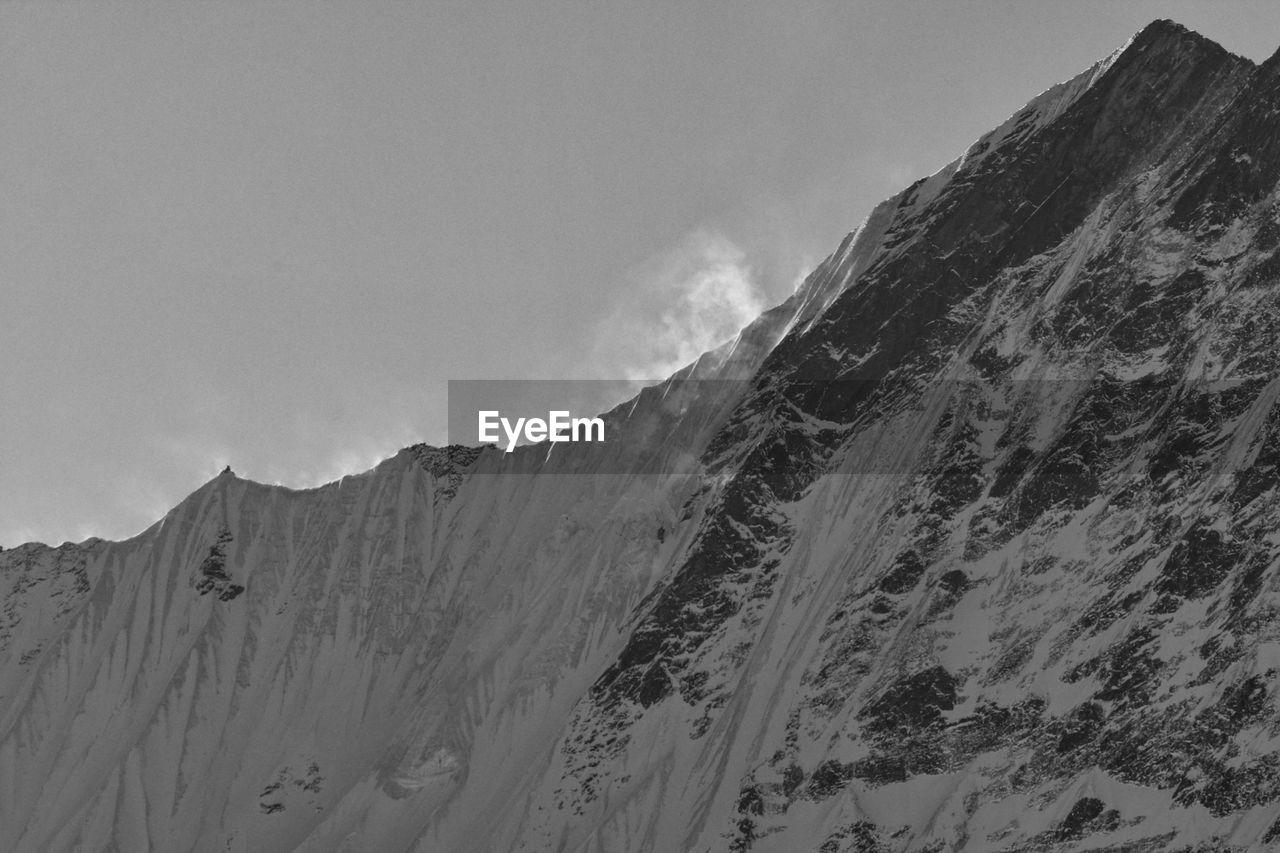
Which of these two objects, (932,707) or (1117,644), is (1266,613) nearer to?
(1117,644)

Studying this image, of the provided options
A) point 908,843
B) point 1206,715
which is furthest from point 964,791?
point 1206,715

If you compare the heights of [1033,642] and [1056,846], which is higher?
[1033,642]

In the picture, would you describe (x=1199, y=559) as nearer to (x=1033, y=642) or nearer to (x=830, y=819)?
(x=1033, y=642)

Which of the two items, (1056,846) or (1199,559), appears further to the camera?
(1199,559)

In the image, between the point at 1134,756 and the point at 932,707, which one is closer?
the point at 1134,756

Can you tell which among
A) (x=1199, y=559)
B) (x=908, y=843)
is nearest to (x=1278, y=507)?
(x=1199, y=559)

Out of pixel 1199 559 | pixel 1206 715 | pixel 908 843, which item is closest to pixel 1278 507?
pixel 1199 559

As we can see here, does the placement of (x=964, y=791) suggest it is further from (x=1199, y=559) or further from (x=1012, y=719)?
(x=1199, y=559)

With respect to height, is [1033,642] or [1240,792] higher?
[1033,642]
